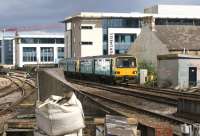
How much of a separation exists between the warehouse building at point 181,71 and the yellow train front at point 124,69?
114 inches

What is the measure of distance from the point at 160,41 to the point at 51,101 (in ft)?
155

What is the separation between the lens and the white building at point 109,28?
11025 cm

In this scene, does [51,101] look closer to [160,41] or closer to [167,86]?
[167,86]

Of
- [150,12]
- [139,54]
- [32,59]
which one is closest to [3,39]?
[32,59]

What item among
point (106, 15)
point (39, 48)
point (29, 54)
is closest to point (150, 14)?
point (106, 15)

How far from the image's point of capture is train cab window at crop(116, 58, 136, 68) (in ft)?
148

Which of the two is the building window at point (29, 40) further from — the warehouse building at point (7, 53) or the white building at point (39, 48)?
the warehouse building at point (7, 53)

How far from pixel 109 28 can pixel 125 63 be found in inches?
2683

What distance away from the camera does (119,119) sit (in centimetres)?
1101

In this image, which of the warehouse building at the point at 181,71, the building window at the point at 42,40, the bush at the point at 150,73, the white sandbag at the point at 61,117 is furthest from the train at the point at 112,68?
the building window at the point at 42,40

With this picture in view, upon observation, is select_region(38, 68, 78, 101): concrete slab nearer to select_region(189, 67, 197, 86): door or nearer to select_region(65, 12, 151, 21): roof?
select_region(189, 67, 197, 86): door

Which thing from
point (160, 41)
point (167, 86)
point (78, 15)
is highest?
point (78, 15)

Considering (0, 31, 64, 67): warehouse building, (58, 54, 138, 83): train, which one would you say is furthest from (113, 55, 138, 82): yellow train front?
(0, 31, 64, 67): warehouse building

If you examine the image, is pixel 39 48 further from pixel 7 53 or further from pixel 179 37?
pixel 179 37
